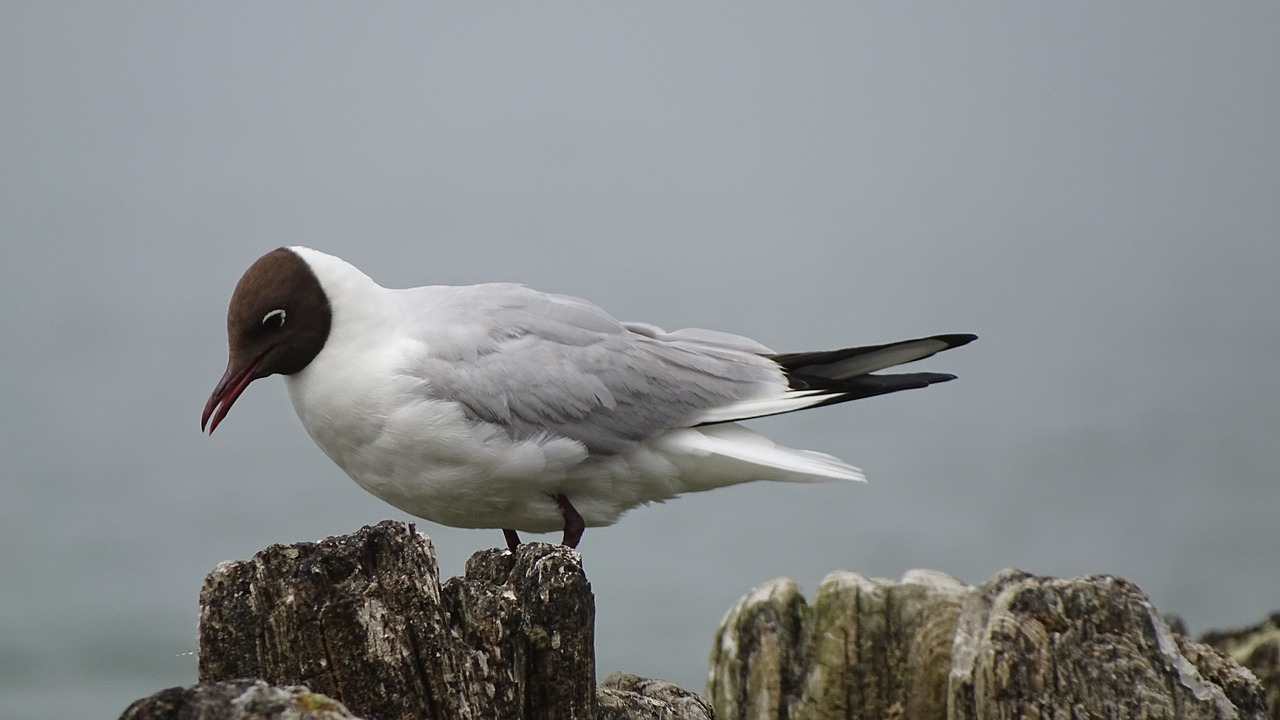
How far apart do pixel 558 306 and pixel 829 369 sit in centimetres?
93

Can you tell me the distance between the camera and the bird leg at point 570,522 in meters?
4.20

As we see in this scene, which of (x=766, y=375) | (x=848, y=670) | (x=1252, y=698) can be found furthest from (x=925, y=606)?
(x=766, y=375)

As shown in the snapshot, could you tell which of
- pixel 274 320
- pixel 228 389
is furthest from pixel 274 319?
pixel 228 389

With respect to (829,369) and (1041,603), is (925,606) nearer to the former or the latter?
(1041,603)

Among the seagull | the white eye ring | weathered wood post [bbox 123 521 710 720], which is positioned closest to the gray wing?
the seagull

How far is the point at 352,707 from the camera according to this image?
2373mm

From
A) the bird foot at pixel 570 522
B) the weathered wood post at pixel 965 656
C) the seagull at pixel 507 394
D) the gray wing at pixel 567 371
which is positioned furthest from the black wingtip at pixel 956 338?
the bird foot at pixel 570 522

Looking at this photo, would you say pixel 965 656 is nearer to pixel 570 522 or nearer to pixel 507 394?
pixel 570 522

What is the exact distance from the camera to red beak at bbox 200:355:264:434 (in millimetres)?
3959

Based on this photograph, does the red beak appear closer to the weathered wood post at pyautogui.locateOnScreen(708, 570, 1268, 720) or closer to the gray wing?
the gray wing

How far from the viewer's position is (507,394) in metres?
4.03

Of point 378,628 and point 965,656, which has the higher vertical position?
point 378,628

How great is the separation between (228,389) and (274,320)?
9.3 inches

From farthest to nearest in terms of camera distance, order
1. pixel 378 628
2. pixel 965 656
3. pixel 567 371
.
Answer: pixel 567 371 < pixel 965 656 < pixel 378 628
